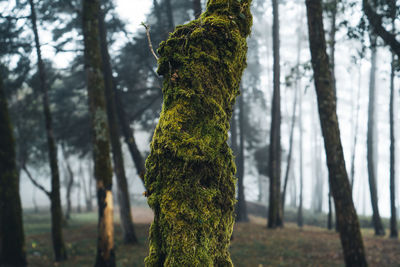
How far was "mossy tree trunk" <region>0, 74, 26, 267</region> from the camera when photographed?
8.25m

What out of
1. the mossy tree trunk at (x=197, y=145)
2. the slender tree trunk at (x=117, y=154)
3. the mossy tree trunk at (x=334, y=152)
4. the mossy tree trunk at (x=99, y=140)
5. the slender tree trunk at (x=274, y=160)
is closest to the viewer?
the mossy tree trunk at (x=197, y=145)

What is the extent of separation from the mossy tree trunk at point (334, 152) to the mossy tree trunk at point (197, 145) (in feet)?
19.5

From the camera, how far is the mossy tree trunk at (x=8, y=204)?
825cm

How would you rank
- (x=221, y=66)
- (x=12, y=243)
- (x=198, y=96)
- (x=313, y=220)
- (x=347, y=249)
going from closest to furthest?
(x=198, y=96)
(x=221, y=66)
(x=347, y=249)
(x=12, y=243)
(x=313, y=220)

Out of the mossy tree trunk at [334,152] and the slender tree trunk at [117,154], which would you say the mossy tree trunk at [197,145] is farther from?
the slender tree trunk at [117,154]

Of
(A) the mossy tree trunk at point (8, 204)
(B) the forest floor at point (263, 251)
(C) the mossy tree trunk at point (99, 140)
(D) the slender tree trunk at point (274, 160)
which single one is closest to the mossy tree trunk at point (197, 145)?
(C) the mossy tree trunk at point (99, 140)

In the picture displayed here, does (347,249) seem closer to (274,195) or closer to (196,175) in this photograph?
(196,175)

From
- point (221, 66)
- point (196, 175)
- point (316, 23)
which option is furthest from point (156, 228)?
point (316, 23)

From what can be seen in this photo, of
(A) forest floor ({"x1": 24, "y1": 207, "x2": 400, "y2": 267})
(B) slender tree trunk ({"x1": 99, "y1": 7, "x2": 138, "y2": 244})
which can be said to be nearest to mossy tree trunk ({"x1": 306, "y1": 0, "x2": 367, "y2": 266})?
(A) forest floor ({"x1": 24, "y1": 207, "x2": 400, "y2": 267})

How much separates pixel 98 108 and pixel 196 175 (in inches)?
282

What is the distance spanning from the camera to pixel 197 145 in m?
2.16

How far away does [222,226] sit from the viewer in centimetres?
222

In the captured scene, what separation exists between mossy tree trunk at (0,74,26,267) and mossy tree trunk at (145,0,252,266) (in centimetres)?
785

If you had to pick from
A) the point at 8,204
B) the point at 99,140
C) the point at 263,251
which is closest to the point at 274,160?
the point at 263,251
